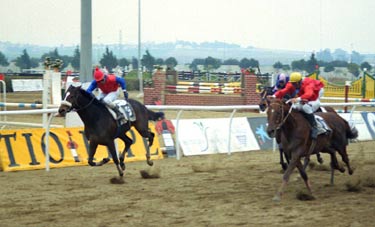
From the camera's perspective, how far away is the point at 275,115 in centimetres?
976

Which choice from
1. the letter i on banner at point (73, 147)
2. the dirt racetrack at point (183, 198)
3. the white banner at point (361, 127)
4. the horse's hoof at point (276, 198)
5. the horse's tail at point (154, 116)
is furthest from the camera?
the white banner at point (361, 127)

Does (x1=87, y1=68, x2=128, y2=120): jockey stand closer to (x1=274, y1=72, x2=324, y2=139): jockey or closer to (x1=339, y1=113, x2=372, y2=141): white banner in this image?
(x1=274, y1=72, x2=324, y2=139): jockey

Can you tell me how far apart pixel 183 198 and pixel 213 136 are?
19.2ft

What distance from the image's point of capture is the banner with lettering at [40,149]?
12.4 m

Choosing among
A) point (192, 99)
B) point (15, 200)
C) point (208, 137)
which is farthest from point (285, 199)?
point (192, 99)

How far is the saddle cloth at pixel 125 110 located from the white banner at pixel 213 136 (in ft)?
8.14

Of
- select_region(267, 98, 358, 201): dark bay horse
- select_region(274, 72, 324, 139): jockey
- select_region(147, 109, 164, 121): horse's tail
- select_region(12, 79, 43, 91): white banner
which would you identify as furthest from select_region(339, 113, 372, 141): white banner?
select_region(12, 79, 43, 91): white banner

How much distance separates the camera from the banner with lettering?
12406mm

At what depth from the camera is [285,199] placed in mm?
9875

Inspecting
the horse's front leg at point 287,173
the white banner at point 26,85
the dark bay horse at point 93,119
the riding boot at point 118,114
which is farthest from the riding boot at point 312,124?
the white banner at point 26,85

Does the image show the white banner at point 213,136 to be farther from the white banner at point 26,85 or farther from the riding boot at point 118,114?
the white banner at point 26,85

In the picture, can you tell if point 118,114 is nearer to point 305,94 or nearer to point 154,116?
point 154,116

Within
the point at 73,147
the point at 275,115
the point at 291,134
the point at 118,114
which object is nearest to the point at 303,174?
the point at 291,134

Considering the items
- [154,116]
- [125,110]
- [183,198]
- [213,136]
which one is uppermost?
[125,110]
